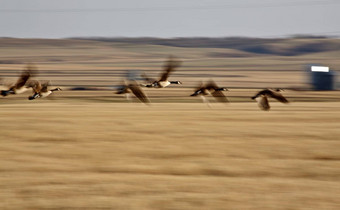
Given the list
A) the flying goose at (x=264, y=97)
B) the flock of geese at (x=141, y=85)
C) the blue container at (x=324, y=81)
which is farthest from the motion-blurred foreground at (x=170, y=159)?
the blue container at (x=324, y=81)

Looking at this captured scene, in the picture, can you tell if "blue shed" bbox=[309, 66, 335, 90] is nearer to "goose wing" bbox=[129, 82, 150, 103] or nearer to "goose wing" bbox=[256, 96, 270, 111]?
"goose wing" bbox=[256, 96, 270, 111]

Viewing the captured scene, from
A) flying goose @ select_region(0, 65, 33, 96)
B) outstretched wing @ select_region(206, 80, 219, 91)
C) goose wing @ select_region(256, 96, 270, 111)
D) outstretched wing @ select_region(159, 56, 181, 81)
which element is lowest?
outstretched wing @ select_region(159, 56, 181, 81)

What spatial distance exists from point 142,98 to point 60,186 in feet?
6.57

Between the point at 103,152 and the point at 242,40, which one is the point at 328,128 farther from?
the point at 242,40

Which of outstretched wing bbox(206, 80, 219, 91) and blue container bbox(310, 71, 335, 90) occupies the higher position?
blue container bbox(310, 71, 335, 90)

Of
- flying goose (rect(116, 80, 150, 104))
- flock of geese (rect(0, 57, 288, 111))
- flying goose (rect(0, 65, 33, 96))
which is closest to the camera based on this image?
flock of geese (rect(0, 57, 288, 111))

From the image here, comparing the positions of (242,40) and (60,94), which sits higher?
(242,40)

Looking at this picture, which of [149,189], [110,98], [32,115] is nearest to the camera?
[149,189]

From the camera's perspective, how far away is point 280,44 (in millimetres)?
173625

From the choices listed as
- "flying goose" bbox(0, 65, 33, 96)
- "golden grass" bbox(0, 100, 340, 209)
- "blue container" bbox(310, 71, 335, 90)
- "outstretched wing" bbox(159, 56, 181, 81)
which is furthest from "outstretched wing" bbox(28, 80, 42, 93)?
"blue container" bbox(310, 71, 335, 90)

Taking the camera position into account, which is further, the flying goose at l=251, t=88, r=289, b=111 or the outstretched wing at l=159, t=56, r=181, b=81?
the flying goose at l=251, t=88, r=289, b=111

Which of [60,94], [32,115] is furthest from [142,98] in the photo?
[60,94]

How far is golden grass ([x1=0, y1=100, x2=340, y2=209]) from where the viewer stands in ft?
39.1

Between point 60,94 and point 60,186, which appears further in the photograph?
point 60,94
